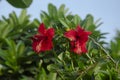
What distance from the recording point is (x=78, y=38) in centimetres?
252

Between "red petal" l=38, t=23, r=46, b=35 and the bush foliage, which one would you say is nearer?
the bush foliage

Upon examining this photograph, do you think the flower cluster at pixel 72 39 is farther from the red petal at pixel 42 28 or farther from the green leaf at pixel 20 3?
the green leaf at pixel 20 3

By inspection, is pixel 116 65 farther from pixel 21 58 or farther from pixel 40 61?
pixel 21 58

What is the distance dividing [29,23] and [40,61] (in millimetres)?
832

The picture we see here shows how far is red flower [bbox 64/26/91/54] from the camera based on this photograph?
246cm

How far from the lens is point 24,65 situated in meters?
3.33

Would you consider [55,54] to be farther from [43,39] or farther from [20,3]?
[20,3]

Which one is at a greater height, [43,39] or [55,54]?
[43,39]

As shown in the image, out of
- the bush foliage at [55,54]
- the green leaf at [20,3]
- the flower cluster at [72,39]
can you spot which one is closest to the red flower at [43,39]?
the flower cluster at [72,39]

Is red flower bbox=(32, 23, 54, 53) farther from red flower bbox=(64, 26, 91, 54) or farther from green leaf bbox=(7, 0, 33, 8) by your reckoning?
green leaf bbox=(7, 0, 33, 8)

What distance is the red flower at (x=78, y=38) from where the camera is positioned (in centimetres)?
246

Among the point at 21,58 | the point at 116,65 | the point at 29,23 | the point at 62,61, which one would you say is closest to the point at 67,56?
the point at 62,61

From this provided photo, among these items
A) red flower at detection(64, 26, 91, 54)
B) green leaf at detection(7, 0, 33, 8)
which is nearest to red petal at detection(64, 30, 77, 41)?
red flower at detection(64, 26, 91, 54)

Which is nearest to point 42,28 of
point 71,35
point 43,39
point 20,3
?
point 43,39
